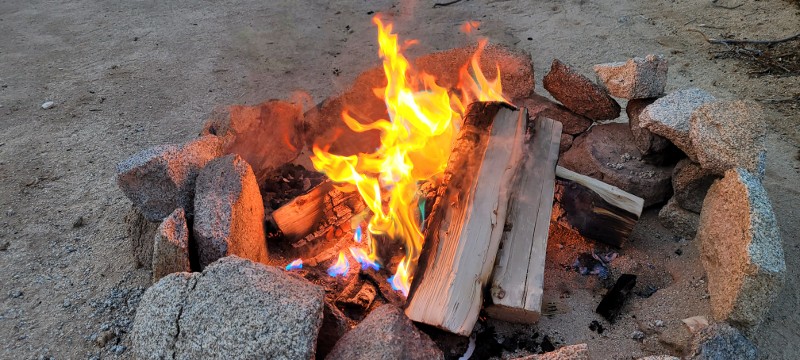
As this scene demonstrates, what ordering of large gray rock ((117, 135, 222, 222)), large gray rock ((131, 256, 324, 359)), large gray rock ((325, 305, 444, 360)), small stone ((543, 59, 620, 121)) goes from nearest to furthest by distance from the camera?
large gray rock ((131, 256, 324, 359)), large gray rock ((325, 305, 444, 360)), large gray rock ((117, 135, 222, 222)), small stone ((543, 59, 620, 121))

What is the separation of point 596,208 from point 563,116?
0.87 meters

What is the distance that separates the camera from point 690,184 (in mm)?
3145

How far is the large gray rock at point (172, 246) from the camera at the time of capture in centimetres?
244

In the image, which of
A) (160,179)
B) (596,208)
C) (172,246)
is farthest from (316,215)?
(596,208)

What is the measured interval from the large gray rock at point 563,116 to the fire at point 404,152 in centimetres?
27

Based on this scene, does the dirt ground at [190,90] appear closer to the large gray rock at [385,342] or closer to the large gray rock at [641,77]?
the large gray rock at [641,77]

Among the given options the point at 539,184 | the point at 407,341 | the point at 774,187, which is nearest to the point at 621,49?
the point at 774,187

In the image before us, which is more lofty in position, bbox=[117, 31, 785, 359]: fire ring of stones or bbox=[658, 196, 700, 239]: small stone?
bbox=[117, 31, 785, 359]: fire ring of stones

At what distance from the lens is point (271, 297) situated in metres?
2.11

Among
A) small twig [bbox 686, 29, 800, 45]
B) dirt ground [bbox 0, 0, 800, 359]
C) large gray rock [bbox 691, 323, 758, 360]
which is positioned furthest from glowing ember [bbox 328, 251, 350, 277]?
small twig [bbox 686, 29, 800, 45]

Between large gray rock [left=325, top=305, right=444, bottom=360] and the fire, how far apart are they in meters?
0.60

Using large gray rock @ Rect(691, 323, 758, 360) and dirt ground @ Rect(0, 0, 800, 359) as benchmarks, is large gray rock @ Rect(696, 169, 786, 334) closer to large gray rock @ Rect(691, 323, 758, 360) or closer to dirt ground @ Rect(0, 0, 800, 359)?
large gray rock @ Rect(691, 323, 758, 360)

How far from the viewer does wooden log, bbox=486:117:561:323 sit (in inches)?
104

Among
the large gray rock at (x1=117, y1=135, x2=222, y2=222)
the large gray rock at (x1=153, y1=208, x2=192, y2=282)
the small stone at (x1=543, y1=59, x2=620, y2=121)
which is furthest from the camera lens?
the small stone at (x1=543, y1=59, x2=620, y2=121)
